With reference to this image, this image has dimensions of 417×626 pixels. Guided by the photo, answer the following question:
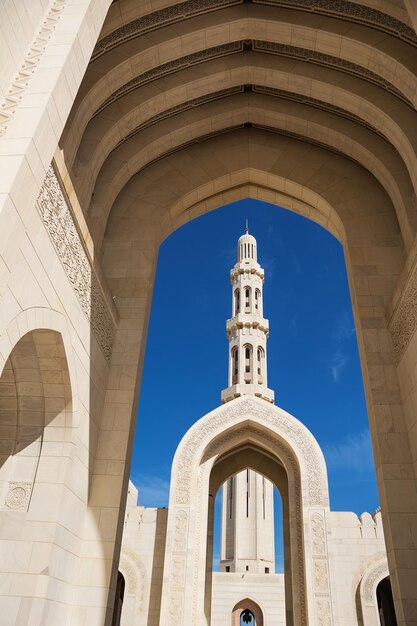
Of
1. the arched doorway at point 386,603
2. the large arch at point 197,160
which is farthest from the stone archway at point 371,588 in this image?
the large arch at point 197,160

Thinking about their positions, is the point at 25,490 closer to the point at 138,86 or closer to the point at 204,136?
the point at 138,86

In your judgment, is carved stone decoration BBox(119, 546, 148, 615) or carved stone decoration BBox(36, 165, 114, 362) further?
carved stone decoration BBox(119, 546, 148, 615)

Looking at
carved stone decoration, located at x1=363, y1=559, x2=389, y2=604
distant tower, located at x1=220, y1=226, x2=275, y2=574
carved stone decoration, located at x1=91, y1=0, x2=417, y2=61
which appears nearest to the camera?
carved stone decoration, located at x1=91, y1=0, x2=417, y2=61

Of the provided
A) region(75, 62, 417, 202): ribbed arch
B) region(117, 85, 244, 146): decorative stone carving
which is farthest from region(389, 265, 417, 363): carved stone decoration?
region(117, 85, 244, 146): decorative stone carving

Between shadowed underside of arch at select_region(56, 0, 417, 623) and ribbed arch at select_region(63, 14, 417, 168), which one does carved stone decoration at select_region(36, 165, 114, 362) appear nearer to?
shadowed underside of arch at select_region(56, 0, 417, 623)

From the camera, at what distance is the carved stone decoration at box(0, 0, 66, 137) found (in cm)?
322

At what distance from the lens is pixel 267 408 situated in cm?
1487

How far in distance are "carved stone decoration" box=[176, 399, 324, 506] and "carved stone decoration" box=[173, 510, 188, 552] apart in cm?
36

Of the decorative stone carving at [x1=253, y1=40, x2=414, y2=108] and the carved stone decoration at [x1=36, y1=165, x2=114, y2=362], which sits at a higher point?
the decorative stone carving at [x1=253, y1=40, x2=414, y2=108]

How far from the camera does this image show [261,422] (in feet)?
47.7

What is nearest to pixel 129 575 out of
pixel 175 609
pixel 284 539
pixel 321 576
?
pixel 175 609

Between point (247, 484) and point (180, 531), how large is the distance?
8.97m

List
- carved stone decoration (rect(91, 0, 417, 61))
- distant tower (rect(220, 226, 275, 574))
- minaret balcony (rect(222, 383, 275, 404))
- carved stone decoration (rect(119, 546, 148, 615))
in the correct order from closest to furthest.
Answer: carved stone decoration (rect(91, 0, 417, 61)) < carved stone decoration (rect(119, 546, 148, 615)) < minaret balcony (rect(222, 383, 275, 404)) < distant tower (rect(220, 226, 275, 574))

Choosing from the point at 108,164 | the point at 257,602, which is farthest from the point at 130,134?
the point at 257,602
